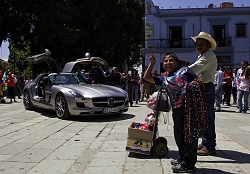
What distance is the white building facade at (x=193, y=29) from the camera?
28953 mm

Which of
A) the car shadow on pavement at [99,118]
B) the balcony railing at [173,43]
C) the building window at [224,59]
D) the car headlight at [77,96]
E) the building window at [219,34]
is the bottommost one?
the car shadow on pavement at [99,118]

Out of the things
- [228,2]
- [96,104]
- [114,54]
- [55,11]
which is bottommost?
[96,104]

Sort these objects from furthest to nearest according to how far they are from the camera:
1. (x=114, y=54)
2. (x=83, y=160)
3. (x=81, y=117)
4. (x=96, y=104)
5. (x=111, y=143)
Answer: (x=114, y=54) → (x=81, y=117) → (x=96, y=104) → (x=111, y=143) → (x=83, y=160)

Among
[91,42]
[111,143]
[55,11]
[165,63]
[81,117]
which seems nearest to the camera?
[165,63]

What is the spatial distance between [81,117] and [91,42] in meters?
22.1

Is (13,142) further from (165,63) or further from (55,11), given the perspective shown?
(55,11)

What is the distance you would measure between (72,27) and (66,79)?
67.3 feet

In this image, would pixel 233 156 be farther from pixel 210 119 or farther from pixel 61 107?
pixel 61 107

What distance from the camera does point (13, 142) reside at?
19.0 feet

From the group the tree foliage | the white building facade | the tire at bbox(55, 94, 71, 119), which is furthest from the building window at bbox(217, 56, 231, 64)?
the tire at bbox(55, 94, 71, 119)

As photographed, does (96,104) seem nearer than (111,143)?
No

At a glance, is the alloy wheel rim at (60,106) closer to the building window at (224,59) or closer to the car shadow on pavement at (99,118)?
the car shadow on pavement at (99,118)

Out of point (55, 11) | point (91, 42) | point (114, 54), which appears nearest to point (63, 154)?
point (55, 11)

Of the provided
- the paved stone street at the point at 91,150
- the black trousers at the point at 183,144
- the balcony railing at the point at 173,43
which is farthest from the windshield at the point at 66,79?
the balcony railing at the point at 173,43
